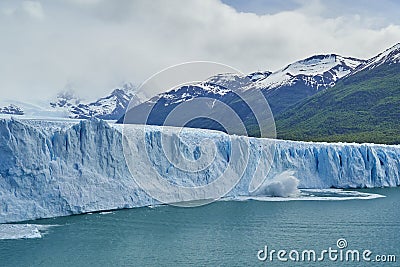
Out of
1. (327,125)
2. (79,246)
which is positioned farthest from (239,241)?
(327,125)

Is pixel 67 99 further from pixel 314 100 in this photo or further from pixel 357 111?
pixel 357 111

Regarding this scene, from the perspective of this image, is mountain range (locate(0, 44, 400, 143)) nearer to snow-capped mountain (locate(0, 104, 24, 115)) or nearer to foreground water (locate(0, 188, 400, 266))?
snow-capped mountain (locate(0, 104, 24, 115))

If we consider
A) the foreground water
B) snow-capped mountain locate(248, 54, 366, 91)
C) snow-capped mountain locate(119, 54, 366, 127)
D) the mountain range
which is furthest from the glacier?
snow-capped mountain locate(248, 54, 366, 91)

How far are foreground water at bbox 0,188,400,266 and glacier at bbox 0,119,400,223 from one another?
55 cm

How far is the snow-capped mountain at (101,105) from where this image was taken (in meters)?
150

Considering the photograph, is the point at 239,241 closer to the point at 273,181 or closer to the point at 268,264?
the point at 268,264

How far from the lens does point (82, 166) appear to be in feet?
52.3

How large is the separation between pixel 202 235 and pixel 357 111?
46011 millimetres

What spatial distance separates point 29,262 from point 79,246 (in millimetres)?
1538

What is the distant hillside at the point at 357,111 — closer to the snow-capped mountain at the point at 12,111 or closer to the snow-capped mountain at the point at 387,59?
the snow-capped mountain at the point at 387,59

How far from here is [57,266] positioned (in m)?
10.5

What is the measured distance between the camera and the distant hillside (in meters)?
47.8

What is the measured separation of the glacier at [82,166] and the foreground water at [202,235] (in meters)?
0.55

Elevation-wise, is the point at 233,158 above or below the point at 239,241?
above
